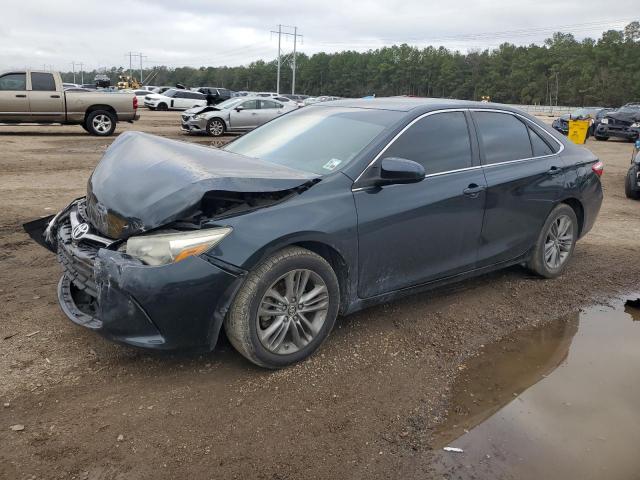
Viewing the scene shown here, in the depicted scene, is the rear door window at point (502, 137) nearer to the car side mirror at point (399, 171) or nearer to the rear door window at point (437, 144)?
the rear door window at point (437, 144)

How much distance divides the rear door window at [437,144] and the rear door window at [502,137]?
0.21 metres

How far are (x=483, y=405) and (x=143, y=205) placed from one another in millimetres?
2247

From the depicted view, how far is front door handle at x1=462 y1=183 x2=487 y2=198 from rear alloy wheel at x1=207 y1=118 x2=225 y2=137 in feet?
50.6

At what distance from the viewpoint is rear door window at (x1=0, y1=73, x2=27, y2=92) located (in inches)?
612

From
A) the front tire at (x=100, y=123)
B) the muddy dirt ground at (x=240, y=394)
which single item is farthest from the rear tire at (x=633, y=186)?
the front tire at (x=100, y=123)

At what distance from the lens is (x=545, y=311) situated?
4578 millimetres

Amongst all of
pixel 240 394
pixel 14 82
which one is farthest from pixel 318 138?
pixel 14 82

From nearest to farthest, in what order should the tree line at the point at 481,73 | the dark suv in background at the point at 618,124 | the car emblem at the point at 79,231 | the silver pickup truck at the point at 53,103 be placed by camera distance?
the car emblem at the point at 79,231
the silver pickup truck at the point at 53,103
the dark suv in background at the point at 618,124
the tree line at the point at 481,73

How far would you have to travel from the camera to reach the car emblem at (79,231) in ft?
11.3

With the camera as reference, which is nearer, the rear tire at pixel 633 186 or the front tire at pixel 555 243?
the front tire at pixel 555 243

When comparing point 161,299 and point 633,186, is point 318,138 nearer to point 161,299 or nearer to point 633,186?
point 161,299

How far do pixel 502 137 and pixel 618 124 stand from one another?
74.8 ft

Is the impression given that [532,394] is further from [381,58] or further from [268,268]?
[381,58]

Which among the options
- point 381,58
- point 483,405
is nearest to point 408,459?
point 483,405
